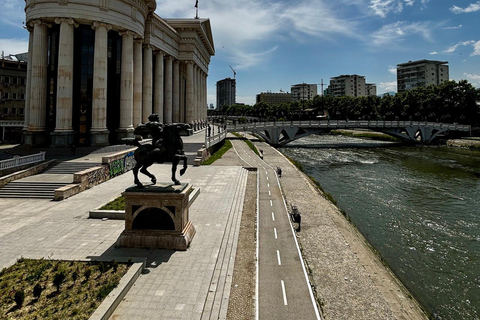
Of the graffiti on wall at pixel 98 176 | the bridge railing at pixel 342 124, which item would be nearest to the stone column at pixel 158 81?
the graffiti on wall at pixel 98 176

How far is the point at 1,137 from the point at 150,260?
2199 inches

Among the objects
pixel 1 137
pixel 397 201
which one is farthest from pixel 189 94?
pixel 397 201

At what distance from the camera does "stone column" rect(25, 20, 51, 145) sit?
3609cm

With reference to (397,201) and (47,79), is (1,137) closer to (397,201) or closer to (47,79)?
(47,79)

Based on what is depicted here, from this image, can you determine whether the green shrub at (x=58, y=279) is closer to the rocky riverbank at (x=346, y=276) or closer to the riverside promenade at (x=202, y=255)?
the riverside promenade at (x=202, y=255)

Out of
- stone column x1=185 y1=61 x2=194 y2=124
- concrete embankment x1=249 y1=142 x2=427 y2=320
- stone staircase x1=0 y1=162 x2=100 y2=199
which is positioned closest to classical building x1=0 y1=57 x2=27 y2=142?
stone column x1=185 y1=61 x2=194 y2=124

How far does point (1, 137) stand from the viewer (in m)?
52.0

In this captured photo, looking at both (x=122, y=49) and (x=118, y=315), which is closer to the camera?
(x=118, y=315)

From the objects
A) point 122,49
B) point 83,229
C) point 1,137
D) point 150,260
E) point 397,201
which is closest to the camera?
point 150,260

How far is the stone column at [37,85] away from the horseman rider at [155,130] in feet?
98.7

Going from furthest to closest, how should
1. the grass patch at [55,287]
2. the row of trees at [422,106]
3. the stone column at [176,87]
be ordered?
the row of trees at [422,106] → the stone column at [176,87] → the grass patch at [55,287]

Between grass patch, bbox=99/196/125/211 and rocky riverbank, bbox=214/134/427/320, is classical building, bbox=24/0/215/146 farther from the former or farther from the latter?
rocky riverbank, bbox=214/134/427/320

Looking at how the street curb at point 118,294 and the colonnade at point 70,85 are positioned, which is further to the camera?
the colonnade at point 70,85

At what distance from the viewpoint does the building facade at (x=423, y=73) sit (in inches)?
5930
